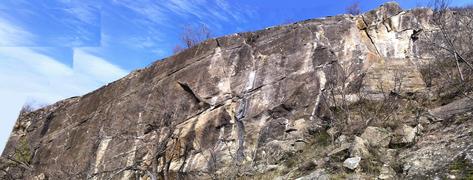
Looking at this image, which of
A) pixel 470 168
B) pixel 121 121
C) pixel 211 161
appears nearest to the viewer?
pixel 470 168

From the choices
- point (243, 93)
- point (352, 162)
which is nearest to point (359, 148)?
point (352, 162)

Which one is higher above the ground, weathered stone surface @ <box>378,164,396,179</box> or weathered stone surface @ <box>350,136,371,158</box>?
weathered stone surface @ <box>350,136,371,158</box>

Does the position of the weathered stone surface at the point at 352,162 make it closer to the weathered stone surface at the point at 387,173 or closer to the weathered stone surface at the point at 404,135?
the weathered stone surface at the point at 387,173

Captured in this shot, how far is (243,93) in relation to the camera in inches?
679

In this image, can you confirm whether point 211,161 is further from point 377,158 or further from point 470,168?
point 470,168

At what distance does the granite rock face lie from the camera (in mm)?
15898

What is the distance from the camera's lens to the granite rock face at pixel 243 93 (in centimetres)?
1590

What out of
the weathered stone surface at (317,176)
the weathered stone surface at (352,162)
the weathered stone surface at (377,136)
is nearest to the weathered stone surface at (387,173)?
the weathered stone surface at (352,162)

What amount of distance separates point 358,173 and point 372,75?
6.31 meters

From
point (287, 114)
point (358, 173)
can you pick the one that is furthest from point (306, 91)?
point (358, 173)

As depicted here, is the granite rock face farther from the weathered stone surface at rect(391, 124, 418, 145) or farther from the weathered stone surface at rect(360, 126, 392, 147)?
the weathered stone surface at rect(391, 124, 418, 145)

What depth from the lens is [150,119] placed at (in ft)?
62.7

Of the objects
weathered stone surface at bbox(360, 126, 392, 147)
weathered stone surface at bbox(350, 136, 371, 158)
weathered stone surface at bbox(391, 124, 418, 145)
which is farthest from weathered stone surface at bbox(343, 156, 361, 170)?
weathered stone surface at bbox(391, 124, 418, 145)

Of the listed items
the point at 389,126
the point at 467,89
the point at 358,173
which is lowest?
the point at 358,173
